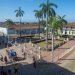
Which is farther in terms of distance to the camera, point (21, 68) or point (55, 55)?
point (55, 55)

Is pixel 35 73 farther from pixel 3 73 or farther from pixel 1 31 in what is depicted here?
pixel 1 31


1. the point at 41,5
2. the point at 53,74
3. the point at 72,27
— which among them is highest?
the point at 41,5

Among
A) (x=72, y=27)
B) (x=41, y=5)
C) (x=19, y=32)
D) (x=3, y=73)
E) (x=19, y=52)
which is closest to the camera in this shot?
(x=3, y=73)

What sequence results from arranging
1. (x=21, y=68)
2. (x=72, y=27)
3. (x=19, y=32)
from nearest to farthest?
(x=21, y=68)
(x=72, y=27)
(x=19, y=32)

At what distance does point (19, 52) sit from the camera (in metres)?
47.1

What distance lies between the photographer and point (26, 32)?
94.2 meters

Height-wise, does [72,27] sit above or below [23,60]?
above

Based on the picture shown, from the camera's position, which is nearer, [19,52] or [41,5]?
[19,52]

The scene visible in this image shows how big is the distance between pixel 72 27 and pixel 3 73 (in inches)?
2289

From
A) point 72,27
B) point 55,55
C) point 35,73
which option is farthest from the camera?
point 72,27

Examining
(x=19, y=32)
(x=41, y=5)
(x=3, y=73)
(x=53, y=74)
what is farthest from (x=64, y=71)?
(x=19, y=32)

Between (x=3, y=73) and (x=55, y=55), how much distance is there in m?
14.8

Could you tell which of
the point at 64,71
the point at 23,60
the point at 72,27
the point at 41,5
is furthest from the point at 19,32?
the point at 64,71

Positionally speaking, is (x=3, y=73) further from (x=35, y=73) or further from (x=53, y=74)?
(x=53, y=74)
